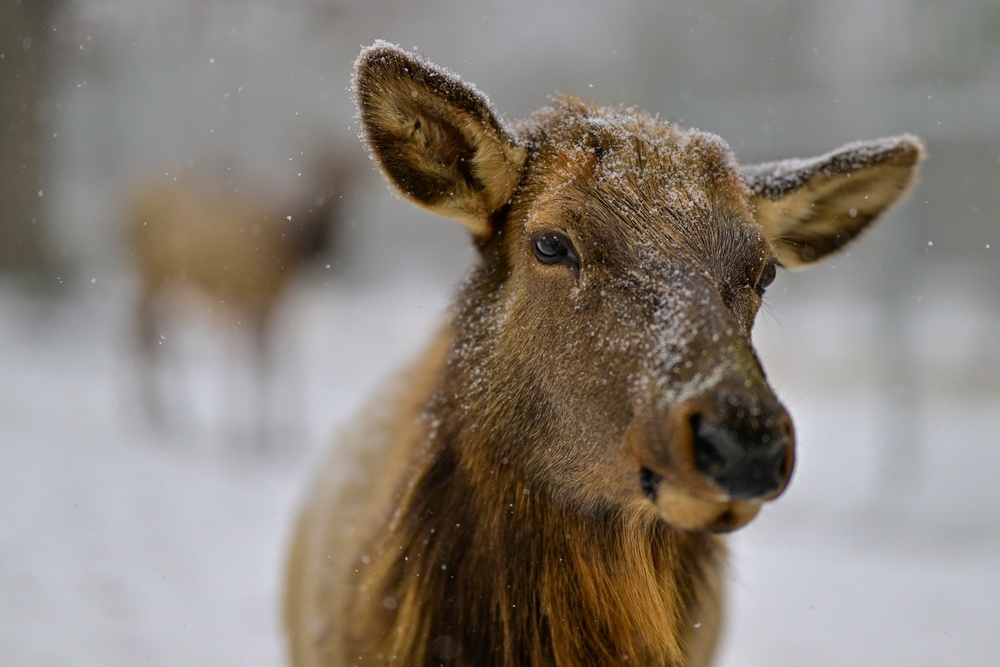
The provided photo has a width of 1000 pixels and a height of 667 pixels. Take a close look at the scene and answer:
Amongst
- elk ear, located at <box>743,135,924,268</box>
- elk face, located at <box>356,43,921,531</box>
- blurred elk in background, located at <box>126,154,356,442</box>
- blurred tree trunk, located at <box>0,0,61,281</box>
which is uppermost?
blurred elk in background, located at <box>126,154,356,442</box>

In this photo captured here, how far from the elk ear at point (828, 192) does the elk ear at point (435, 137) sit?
0.96m

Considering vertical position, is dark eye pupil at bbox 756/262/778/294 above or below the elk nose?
above

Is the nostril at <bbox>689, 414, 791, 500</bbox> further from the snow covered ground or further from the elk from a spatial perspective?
the snow covered ground

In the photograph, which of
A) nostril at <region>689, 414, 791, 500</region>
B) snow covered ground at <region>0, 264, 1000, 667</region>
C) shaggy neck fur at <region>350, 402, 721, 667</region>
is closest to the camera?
nostril at <region>689, 414, 791, 500</region>

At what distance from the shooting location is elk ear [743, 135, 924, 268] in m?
3.08

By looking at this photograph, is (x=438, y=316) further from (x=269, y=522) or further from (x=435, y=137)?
(x=269, y=522)

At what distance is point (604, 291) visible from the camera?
2.43 meters

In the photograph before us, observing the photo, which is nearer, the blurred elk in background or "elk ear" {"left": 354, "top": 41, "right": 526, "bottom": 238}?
"elk ear" {"left": 354, "top": 41, "right": 526, "bottom": 238}

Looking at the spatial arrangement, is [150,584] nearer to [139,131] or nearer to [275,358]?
[275,358]

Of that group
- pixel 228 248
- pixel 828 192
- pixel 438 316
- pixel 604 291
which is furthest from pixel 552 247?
pixel 228 248

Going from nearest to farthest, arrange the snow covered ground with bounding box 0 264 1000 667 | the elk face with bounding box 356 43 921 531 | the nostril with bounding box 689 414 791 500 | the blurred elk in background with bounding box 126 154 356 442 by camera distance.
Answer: the nostril with bounding box 689 414 791 500 < the elk face with bounding box 356 43 921 531 < the snow covered ground with bounding box 0 264 1000 667 < the blurred elk in background with bounding box 126 154 356 442

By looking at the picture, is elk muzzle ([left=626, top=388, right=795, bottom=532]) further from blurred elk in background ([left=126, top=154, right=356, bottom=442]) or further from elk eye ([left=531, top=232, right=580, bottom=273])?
blurred elk in background ([left=126, top=154, right=356, bottom=442])

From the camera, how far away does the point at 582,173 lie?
8.56 feet

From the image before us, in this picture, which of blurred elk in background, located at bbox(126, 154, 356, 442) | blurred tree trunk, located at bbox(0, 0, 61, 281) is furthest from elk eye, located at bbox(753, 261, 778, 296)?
blurred elk in background, located at bbox(126, 154, 356, 442)
